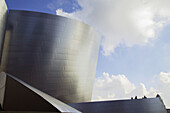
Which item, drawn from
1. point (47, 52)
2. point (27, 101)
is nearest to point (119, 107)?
point (27, 101)

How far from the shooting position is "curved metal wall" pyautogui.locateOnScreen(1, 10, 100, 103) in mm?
8633

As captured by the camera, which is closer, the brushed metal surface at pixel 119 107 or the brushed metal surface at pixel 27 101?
the brushed metal surface at pixel 27 101

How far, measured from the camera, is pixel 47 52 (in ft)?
30.5

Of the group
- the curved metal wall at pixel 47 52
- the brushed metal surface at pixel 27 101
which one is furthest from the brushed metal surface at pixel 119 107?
the brushed metal surface at pixel 27 101

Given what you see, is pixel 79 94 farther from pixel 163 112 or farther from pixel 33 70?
pixel 163 112

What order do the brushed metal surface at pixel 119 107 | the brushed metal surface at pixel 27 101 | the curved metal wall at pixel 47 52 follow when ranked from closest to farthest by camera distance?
the brushed metal surface at pixel 27 101 → the brushed metal surface at pixel 119 107 → the curved metal wall at pixel 47 52

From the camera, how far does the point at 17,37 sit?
28.8 ft

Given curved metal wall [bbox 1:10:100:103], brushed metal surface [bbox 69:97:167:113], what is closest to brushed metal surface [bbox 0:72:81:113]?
brushed metal surface [bbox 69:97:167:113]

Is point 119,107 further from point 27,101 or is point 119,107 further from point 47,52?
point 47,52

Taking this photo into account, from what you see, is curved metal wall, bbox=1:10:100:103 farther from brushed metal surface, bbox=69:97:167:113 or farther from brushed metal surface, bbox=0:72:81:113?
brushed metal surface, bbox=0:72:81:113

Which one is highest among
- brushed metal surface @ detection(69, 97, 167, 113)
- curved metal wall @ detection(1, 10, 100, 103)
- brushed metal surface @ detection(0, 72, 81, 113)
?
curved metal wall @ detection(1, 10, 100, 103)

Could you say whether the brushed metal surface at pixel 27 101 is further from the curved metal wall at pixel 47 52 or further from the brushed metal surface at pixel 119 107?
the curved metal wall at pixel 47 52

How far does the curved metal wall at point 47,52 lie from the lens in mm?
8633

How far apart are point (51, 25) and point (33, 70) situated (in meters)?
3.36
